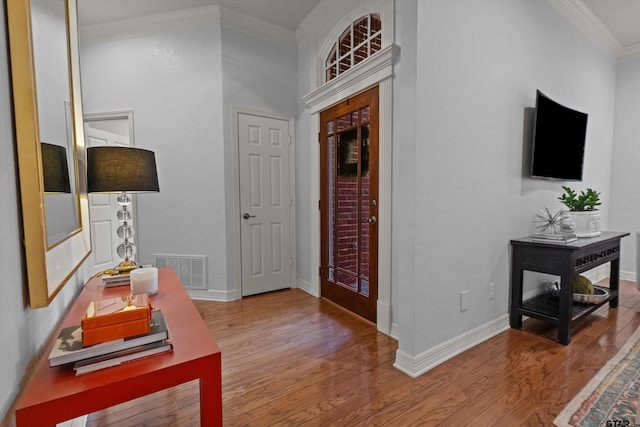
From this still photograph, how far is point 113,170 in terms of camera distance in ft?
5.10

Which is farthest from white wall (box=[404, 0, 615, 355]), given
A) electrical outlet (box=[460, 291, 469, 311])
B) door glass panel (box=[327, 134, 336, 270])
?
door glass panel (box=[327, 134, 336, 270])

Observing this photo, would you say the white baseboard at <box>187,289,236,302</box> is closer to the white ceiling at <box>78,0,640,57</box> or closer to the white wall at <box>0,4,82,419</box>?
the white wall at <box>0,4,82,419</box>

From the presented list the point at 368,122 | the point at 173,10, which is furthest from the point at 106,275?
the point at 173,10

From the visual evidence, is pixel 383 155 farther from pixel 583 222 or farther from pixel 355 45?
pixel 583 222

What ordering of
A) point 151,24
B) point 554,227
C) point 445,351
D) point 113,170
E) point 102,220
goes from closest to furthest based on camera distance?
point 113,170 < point 445,351 < point 554,227 < point 151,24 < point 102,220

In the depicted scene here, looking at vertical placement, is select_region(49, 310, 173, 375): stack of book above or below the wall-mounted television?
below

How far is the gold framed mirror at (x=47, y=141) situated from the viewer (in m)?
0.79

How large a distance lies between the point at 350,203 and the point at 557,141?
1931mm

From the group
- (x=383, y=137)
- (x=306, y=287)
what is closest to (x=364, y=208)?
(x=383, y=137)

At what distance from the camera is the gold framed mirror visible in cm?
79

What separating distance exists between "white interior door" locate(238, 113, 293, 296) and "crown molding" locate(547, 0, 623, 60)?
2.86 metres

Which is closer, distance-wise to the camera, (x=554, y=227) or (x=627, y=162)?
Answer: (x=554, y=227)

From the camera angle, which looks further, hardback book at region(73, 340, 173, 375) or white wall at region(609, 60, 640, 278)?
white wall at region(609, 60, 640, 278)

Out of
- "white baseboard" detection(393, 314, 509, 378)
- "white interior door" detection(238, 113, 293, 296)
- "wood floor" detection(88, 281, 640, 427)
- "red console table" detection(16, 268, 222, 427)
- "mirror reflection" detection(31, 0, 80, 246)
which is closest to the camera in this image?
"red console table" detection(16, 268, 222, 427)
